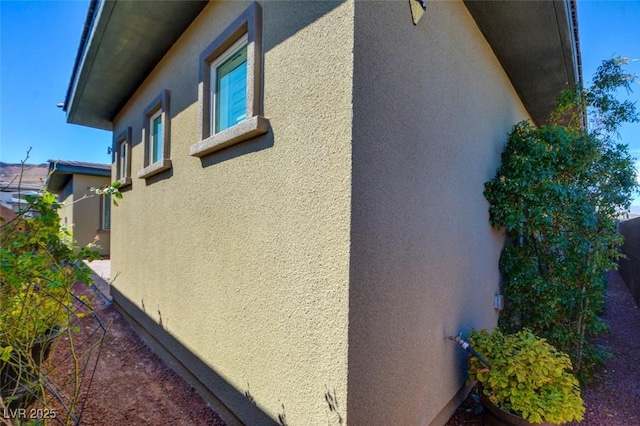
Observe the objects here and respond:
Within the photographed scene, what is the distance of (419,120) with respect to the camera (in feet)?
9.62

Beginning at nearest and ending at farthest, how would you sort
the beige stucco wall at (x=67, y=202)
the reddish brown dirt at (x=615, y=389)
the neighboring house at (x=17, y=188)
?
the neighboring house at (x=17, y=188)
the reddish brown dirt at (x=615, y=389)
the beige stucco wall at (x=67, y=202)

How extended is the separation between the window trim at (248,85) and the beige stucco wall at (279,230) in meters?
0.10

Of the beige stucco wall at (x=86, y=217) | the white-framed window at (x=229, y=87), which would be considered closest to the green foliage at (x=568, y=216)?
the white-framed window at (x=229, y=87)

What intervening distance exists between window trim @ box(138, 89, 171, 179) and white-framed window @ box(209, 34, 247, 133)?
4.63 feet

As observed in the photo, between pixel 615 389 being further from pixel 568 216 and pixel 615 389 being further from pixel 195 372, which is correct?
pixel 195 372

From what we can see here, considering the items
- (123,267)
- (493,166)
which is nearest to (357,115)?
(493,166)

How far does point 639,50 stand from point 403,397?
7.15m

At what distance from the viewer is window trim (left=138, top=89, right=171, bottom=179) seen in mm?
4801

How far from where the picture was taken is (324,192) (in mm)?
2289

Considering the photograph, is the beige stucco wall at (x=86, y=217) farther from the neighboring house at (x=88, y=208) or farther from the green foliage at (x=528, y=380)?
the green foliage at (x=528, y=380)

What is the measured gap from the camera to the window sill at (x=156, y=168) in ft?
15.4

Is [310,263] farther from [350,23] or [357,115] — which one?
[350,23]

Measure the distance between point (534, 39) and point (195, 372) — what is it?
666cm

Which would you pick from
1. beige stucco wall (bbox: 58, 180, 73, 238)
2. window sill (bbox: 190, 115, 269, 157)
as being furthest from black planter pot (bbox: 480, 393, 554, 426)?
beige stucco wall (bbox: 58, 180, 73, 238)
